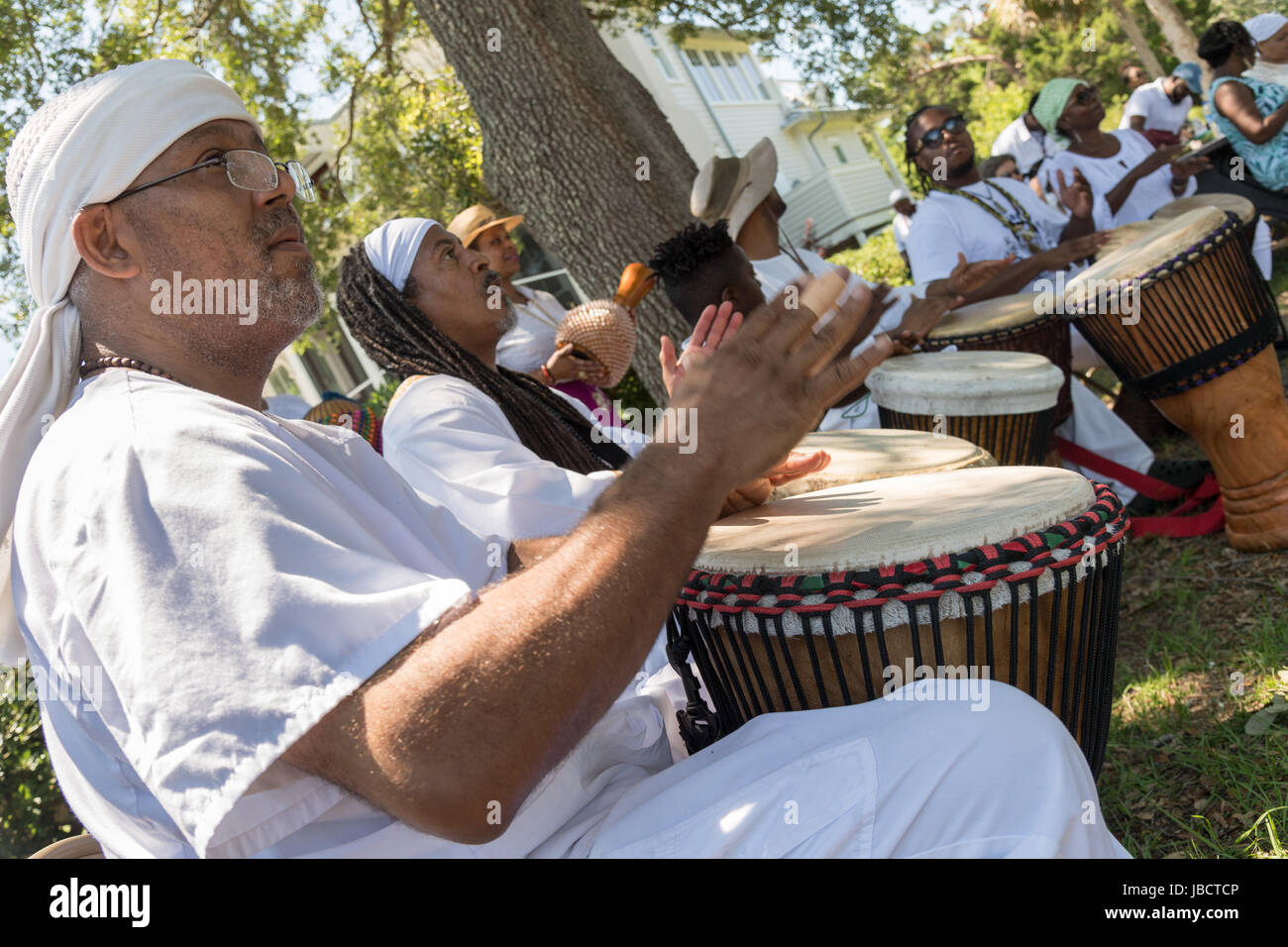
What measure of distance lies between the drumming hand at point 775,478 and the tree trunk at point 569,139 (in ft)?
8.62

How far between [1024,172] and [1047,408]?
218 inches

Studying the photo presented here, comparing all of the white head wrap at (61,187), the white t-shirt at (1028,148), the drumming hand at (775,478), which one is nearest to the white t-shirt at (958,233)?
the drumming hand at (775,478)

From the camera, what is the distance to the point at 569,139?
4953 millimetres

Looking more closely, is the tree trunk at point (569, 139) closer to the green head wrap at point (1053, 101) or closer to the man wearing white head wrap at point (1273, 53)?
the green head wrap at point (1053, 101)

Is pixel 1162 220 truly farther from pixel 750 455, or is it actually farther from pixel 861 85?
pixel 861 85

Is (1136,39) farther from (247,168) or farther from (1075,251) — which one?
(247,168)

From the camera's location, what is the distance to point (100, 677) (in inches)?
48.0

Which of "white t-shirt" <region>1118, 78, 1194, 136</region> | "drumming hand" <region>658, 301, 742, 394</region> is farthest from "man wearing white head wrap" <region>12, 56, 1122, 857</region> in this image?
"white t-shirt" <region>1118, 78, 1194, 136</region>

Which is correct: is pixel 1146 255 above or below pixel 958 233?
below

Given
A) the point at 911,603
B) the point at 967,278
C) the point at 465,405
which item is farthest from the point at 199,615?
the point at 967,278

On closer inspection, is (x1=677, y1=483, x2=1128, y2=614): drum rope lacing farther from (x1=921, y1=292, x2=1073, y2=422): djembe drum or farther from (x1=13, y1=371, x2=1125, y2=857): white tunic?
(x1=921, y1=292, x2=1073, y2=422): djembe drum

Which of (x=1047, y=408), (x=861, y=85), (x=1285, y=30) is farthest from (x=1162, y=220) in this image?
(x=861, y=85)

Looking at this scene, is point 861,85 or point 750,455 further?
point 861,85

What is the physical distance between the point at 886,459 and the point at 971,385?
3.39 feet
